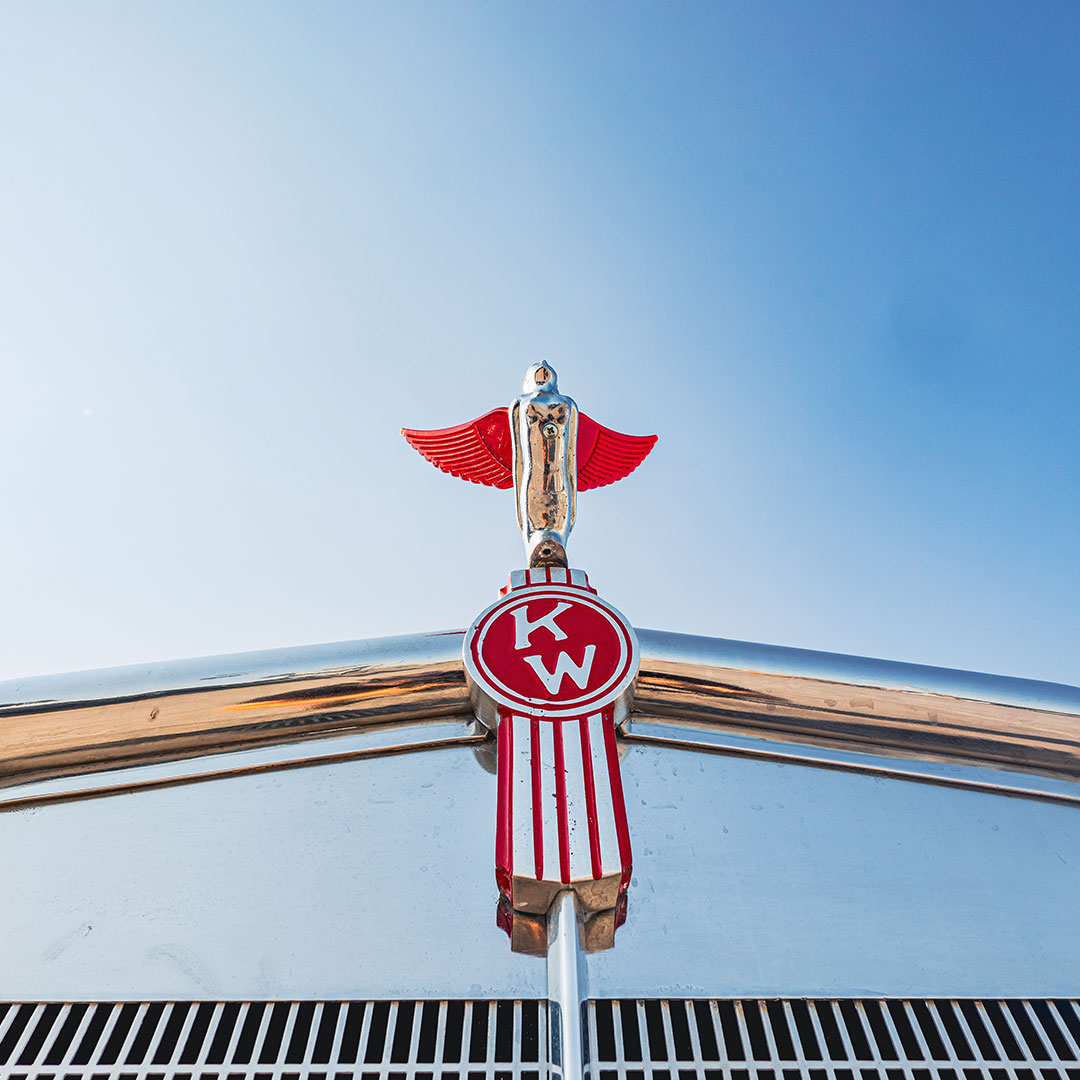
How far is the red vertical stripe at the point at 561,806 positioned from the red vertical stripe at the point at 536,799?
0.04 metres

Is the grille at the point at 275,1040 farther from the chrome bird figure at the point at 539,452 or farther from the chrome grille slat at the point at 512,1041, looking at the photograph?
the chrome bird figure at the point at 539,452

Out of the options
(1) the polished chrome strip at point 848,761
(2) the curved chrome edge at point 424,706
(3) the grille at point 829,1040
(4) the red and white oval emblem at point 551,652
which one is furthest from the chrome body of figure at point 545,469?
(3) the grille at point 829,1040

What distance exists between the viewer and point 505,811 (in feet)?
6.14

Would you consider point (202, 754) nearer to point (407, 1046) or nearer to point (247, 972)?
point (247, 972)

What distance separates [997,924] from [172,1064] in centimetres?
187

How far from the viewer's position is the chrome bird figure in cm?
263

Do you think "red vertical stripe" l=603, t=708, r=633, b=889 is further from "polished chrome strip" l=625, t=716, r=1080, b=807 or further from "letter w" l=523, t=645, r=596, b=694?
"polished chrome strip" l=625, t=716, r=1080, b=807

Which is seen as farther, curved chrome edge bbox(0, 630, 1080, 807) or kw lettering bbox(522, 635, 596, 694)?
curved chrome edge bbox(0, 630, 1080, 807)

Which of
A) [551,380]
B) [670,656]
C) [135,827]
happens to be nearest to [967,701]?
[670,656]

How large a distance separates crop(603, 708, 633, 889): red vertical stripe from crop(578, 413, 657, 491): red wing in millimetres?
1146

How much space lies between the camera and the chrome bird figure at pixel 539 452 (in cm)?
263

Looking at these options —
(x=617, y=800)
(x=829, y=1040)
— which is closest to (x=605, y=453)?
(x=617, y=800)

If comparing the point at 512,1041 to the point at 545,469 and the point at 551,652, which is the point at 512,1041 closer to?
the point at 551,652

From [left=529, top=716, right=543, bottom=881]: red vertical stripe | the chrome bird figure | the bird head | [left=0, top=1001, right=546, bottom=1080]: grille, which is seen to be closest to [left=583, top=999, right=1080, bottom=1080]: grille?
[left=0, top=1001, right=546, bottom=1080]: grille
